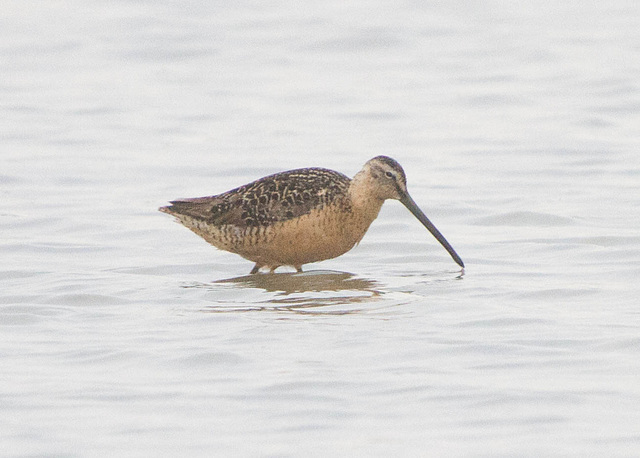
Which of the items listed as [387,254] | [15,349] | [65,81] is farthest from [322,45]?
[15,349]

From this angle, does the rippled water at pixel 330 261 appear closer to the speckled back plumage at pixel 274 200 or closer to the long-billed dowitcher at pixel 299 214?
the long-billed dowitcher at pixel 299 214

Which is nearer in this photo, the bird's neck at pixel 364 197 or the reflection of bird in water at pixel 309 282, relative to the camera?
the reflection of bird in water at pixel 309 282

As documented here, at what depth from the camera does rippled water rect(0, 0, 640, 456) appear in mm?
5309

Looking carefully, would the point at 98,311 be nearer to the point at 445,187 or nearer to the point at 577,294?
the point at 577,294

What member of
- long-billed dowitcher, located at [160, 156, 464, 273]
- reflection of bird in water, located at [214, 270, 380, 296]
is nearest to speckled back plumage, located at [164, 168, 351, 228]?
long-billed dowitcher, located at [160, 156, 464, 273]

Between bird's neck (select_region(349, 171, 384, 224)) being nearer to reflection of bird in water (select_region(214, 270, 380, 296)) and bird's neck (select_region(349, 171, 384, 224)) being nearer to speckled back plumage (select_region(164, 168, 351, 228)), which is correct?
speckled back plumage (select_region(164, 168, 351, 228))

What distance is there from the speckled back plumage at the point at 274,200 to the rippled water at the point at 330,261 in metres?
0.36

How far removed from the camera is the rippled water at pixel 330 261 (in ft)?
17.4

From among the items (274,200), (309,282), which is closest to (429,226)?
(309,282)

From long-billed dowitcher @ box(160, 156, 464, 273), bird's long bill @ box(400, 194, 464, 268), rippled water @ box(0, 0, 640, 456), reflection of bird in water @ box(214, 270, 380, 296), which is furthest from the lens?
bird's long bill @ box(400, 194, 464, 268)

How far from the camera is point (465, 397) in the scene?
546 cm

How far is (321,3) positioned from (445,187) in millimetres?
8852

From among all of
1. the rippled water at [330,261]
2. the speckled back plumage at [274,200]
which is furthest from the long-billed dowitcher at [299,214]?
the rippled water at [330,261]

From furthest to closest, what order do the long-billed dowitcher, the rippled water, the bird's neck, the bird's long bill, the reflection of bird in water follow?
the bird's long bill < the bird's neck < the long-billed dowitcher < the reflection of bird in water < the rippled water
